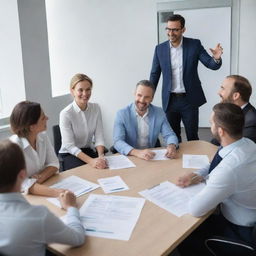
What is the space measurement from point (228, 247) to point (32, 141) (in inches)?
50.9

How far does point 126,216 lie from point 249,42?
339 centimetres

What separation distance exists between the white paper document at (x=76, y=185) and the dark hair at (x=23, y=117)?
374 millimetres

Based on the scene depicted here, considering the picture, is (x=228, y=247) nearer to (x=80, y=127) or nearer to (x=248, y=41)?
(x=80, y=127)

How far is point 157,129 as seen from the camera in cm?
278

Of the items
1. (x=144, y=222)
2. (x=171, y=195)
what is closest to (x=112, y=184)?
(x=171, y=195)

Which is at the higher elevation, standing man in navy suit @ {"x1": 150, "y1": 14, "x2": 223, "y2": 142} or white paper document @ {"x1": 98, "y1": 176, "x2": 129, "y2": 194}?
standing man in navy suit @ {"x1": 150, "y1": 14, "x2": 223, "y2": 142}

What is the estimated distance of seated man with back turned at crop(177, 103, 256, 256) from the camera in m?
1.52

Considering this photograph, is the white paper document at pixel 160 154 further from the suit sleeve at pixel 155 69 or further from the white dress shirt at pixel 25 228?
Result: the white dress shirt at pixel 25 228

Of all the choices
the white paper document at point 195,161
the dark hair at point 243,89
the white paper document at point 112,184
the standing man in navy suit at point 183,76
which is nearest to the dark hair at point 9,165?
the white paper document at point 112,184

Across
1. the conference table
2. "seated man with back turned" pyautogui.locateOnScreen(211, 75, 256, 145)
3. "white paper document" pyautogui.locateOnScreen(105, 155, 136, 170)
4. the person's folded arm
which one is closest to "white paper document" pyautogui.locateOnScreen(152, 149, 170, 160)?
the conference table

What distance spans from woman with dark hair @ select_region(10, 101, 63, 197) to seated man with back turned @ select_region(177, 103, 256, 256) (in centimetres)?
86

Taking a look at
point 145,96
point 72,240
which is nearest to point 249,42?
point 145,96

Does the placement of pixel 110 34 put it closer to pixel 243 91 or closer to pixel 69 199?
pixel 243 91

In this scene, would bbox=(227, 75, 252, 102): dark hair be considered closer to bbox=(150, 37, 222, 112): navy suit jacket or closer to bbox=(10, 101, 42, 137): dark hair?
bbox=(150, 37, 222, 112): navy suit jacket
